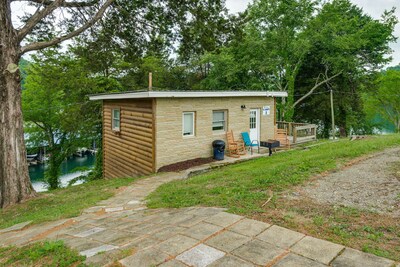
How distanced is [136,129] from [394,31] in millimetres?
22721

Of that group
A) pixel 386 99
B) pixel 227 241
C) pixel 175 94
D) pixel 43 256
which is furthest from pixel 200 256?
pixel 386 99

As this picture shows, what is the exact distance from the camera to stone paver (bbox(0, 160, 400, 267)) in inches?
109

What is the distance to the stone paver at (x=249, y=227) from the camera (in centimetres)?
338

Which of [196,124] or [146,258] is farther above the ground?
[196,124]

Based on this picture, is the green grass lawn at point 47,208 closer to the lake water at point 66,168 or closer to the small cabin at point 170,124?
the small cabin at point 170,124

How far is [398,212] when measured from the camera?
3.93m

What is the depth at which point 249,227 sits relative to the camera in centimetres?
352

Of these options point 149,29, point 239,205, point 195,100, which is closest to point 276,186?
point 239,205

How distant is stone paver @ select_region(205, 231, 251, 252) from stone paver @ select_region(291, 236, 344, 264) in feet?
1.84

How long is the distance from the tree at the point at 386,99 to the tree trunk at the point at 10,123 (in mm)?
27335

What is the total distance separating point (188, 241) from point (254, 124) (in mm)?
10215

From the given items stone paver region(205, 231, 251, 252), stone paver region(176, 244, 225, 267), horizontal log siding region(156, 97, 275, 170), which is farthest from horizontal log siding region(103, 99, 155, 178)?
stone paver region(176, 244, 225, 267)

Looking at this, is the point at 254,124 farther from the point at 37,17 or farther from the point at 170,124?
the point at 37,17

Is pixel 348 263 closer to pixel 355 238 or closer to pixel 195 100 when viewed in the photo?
pixel 355 238
